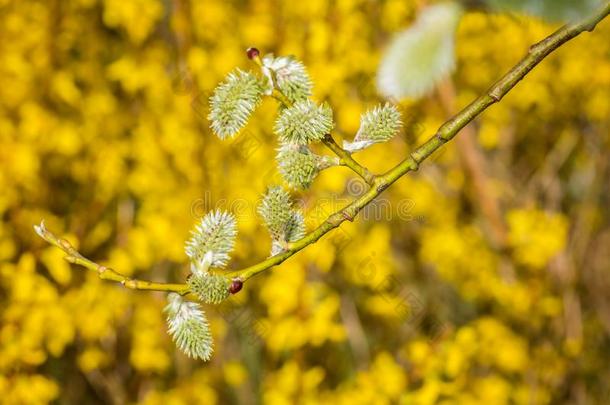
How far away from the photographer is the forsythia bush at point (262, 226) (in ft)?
9.13

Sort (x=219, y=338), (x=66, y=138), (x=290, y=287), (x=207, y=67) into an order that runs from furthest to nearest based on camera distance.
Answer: (x=219, y=338)
(x=207, y=67)
(x=66, y=138)
(x=290, y=287)

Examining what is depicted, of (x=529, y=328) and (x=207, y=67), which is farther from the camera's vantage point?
(x=529, y=328)

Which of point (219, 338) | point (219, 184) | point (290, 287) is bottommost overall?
point (290, 287)

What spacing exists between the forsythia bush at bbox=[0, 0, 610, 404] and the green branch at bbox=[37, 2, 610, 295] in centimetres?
147

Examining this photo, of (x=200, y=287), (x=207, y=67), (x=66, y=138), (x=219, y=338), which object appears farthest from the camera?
(x=219, y=338)

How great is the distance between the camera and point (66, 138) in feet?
9.58

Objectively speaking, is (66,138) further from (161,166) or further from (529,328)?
(529,328)

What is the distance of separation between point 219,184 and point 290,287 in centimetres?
65

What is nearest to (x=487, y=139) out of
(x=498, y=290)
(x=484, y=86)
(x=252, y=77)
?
(x=484, y=86)

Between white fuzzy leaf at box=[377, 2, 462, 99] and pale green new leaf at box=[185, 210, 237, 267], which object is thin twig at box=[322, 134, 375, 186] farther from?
white fuzzy leaf at box=[377, 2, 462, 99]

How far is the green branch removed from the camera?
3.58ft

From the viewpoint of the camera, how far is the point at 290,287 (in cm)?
274

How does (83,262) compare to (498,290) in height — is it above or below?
below

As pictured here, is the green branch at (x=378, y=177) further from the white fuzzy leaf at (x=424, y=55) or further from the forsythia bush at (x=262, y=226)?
the forsythia bush at (x=262, y=226)
